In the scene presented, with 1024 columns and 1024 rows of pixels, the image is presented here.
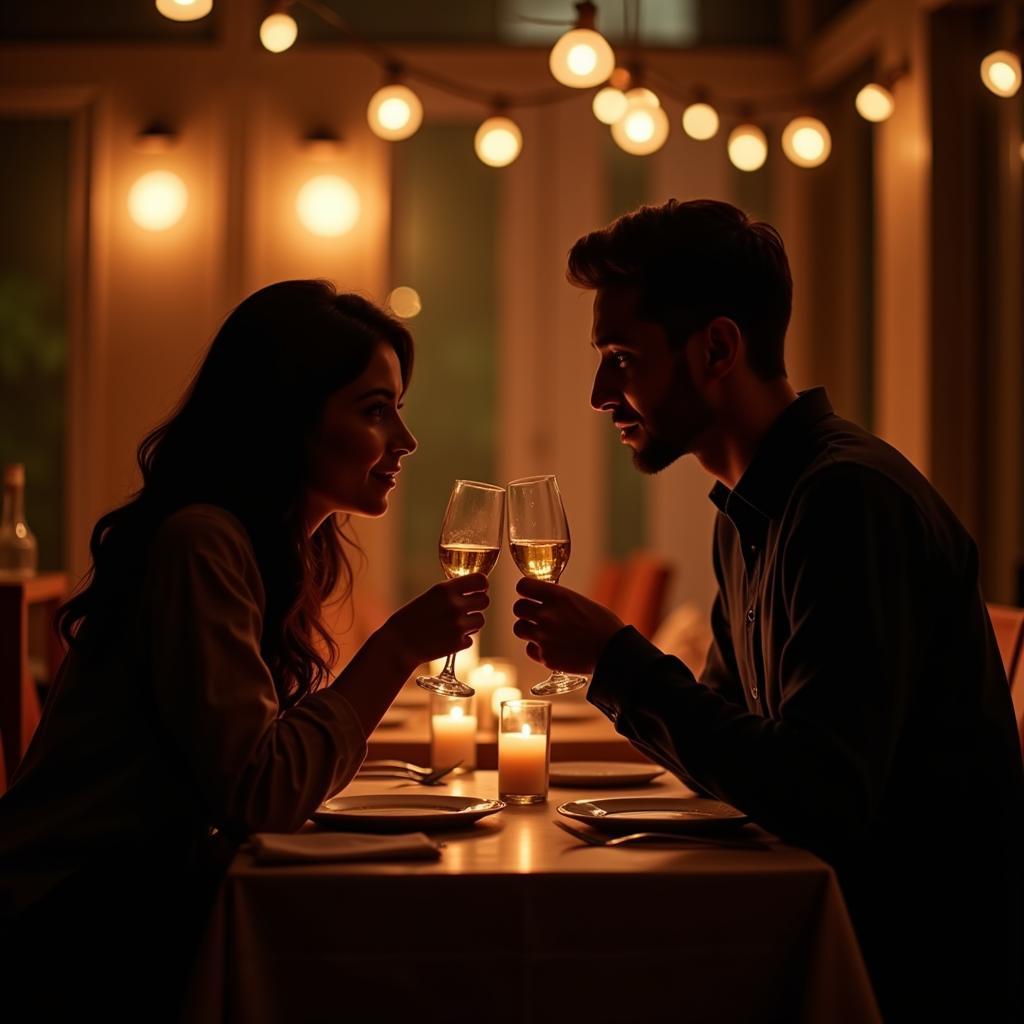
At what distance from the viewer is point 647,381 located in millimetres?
1774

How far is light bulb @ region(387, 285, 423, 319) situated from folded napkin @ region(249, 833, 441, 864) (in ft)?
15.6

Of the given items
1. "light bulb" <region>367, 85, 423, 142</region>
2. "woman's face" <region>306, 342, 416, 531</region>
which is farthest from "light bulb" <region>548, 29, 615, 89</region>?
"woman's face" <region>306, 342, 416, 531</region>

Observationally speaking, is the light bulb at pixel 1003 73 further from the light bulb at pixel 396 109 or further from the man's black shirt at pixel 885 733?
the man's black shirt at pixel 885 733

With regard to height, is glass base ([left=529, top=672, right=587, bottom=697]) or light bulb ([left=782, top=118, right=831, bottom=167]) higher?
light bulb ([left=782, top=118, right=831, bottom=167])

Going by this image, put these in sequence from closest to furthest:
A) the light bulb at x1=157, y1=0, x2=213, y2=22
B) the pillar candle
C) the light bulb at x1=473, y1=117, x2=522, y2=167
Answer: the pillar candle < the light bulb at x1=157, y1=0, x2=213, y2=22 < the light bulb at x1=473, y1=117, x2=522, y2=167

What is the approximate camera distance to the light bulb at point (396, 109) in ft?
13.4

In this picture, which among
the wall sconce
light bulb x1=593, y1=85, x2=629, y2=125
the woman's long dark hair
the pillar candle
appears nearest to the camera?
the woman's long dark hair

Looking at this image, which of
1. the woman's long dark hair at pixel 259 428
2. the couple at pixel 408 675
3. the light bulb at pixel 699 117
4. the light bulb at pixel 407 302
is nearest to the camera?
the couple at pixel 408 675

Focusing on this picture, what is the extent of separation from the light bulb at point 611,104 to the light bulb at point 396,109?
601mm

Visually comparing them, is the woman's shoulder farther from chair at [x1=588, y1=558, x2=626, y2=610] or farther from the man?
chair at [x1=588, y1=558, x2=626, y2=610]

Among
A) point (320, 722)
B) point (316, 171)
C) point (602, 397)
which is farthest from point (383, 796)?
point (316, 171)

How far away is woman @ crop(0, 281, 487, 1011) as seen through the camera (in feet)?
4.47

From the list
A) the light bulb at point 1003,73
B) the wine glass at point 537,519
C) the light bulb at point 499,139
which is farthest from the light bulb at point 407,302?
the wine glass at point 537,519

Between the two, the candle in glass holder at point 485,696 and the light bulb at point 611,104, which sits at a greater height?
the light bulb at point 611,104
